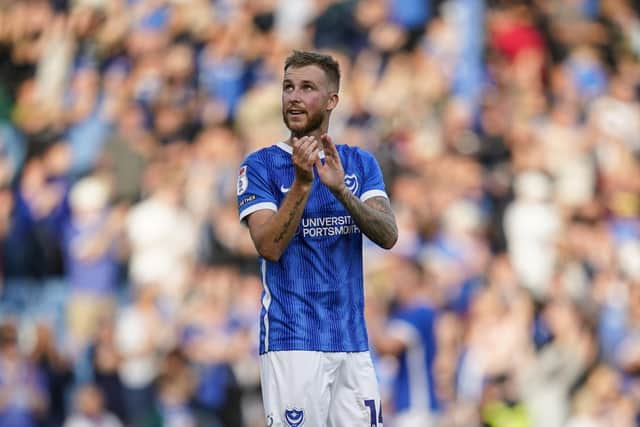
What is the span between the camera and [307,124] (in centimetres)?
597

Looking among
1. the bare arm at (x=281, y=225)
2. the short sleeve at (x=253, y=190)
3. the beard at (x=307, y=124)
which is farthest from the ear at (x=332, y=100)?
the bare arm at (x=281, y=225)

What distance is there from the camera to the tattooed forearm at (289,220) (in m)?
5.66

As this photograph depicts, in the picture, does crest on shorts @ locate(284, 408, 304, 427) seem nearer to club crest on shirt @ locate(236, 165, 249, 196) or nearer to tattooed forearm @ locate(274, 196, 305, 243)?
tattooed forearm @ locate(274, 196, 305, 243)

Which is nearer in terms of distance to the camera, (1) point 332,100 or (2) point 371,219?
(2) point 371,219

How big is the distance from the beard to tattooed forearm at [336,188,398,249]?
0.44 m

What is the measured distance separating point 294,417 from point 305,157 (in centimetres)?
122

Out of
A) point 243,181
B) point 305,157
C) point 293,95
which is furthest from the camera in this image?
point 243,181

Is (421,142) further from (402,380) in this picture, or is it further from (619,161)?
(402,380)

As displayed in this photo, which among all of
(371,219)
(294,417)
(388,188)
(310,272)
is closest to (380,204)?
(371,219)

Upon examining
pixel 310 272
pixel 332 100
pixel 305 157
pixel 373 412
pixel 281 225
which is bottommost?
pixel 373 412

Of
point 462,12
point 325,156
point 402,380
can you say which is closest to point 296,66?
point 325,156

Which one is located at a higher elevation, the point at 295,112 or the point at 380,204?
the point at 295,112

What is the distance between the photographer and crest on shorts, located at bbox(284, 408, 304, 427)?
584 cm

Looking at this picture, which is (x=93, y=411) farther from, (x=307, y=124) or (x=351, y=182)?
(x=307, y=124)
